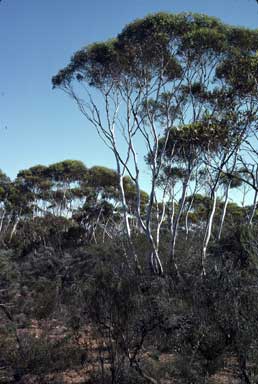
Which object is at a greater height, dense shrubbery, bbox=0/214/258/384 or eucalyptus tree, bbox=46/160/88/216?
eucalyptus tree, bbox=46/160/88/216

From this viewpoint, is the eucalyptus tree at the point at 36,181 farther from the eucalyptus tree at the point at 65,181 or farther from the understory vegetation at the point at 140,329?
the understory vegetation at the point at 140,329

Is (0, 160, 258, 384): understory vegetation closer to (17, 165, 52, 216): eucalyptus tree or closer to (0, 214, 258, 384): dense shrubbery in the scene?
(0, 214, 258, 384): dense shrubbery

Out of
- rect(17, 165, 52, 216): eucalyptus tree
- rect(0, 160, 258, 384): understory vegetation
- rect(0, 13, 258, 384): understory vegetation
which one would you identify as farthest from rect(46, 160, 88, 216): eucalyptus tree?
rect(0, 160, 258, 384): understory vegetation

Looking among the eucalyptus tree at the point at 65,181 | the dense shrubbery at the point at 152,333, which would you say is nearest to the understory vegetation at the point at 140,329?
the dense shrubbery at the point at 152,333

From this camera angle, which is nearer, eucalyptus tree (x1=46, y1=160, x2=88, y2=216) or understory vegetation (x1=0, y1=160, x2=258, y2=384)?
understory vegetation (x1=0, y1=160, x2=258, y2=384)

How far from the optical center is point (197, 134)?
8.03 metres

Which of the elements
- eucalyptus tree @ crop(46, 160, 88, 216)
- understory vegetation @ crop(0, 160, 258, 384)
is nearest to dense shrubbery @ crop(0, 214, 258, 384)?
understory vegetation @ crop(0, 160, 258, 384)

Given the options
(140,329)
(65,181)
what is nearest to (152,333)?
(140,329)

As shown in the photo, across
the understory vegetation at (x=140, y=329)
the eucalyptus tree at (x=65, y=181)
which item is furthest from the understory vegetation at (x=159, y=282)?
the eucalyptus tree at (x=65, y=181)

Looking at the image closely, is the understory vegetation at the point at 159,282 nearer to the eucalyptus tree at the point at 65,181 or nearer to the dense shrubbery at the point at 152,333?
the dense shrubbery at the point at 152,333

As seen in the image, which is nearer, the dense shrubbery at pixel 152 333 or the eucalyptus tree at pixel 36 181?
the dense shrubbery at pixel 152 333

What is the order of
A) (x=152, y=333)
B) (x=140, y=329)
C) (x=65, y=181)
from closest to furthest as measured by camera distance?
1. (x=140, y=329)
2. (x=152, y=333)
3. (x=65, y=181)

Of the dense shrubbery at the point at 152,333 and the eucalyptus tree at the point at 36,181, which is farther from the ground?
the eucalyptus tree at the point at 36,181

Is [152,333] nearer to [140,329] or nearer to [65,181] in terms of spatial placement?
[140,329]
